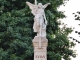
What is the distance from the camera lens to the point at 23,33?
70.2 ft

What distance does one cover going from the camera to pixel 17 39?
2069cm

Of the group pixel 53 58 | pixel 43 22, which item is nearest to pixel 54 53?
pixel 53 58

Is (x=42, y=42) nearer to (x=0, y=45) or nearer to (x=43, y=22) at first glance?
(x=43, y=22)

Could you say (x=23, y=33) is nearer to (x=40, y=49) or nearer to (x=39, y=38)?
(x=39, y=38)

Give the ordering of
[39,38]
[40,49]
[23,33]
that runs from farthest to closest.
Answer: [23,33], [39,38], [40,49]

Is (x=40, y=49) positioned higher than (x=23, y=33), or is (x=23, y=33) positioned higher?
(x=23, y=33)

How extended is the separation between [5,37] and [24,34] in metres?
1.15

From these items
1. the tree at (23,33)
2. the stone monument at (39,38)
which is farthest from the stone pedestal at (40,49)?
the tree at (23,33)

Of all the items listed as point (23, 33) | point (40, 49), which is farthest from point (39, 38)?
point (23, 33)

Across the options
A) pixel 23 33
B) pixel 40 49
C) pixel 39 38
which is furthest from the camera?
pixel 23 33

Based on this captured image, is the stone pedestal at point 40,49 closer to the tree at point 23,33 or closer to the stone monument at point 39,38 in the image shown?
the stone monument at point 39,38

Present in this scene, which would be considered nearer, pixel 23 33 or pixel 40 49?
pixel 40 49

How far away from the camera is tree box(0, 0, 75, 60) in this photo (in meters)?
20.7

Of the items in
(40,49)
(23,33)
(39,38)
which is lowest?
(40,49)
